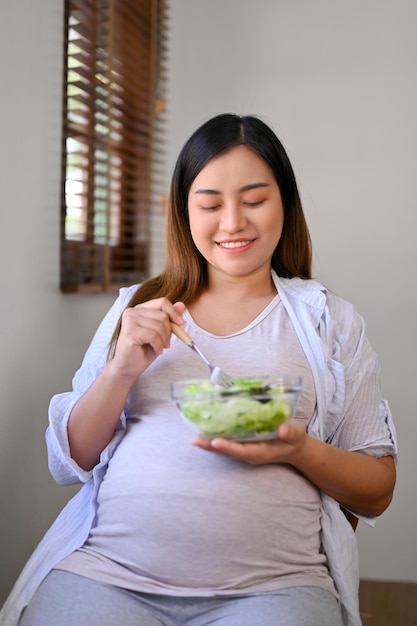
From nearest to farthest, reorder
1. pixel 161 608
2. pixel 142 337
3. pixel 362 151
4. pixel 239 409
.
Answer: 1. pixel 239 409
2. pixel 161 608
3. pixel 142 337
4. pixel 362 151

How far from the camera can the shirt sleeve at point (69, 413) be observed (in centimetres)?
137

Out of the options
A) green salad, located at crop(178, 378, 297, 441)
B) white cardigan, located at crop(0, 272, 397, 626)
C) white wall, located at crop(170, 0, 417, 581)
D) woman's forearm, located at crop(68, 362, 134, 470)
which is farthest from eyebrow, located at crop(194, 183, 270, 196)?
white wall, located at crop(170, 0, 417, 581)

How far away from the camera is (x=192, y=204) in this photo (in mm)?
1468

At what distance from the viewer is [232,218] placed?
1.40 metres

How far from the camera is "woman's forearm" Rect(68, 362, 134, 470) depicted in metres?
1.31

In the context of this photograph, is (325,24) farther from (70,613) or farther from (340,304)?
(70,613)

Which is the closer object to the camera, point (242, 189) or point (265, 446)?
point (265, 446)

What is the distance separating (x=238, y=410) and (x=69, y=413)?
18.4 inches

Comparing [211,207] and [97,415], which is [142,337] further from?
[211,207]

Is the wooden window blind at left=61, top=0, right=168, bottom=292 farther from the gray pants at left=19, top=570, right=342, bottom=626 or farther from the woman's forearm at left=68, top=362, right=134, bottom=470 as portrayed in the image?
the gray pants at left=19, top=570, right=342, bottom=626

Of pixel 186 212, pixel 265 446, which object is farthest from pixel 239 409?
pixel 186 212

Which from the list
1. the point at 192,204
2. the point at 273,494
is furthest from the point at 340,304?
the point at 273,494

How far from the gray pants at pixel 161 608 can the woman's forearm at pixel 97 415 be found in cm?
25

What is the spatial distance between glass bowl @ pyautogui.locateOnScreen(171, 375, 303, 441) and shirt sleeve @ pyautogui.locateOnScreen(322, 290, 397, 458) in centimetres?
37
